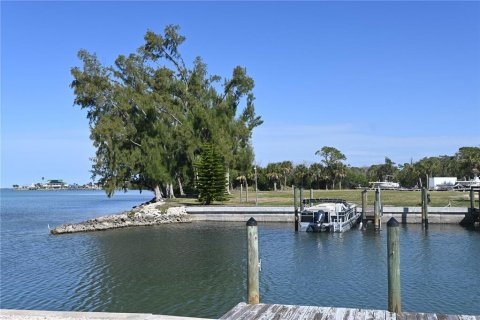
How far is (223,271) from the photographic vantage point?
2092 cm

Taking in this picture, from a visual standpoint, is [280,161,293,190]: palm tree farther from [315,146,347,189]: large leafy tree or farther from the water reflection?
the water reflection

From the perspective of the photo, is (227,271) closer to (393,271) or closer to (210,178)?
(393,271)

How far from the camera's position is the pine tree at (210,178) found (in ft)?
156

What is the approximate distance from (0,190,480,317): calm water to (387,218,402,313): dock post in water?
16.6ft

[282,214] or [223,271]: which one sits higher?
[282,214]

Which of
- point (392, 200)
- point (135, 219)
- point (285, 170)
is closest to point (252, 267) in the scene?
point (135, 219)

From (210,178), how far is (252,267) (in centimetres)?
3720

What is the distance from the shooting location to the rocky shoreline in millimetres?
37906

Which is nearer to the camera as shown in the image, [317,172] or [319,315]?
[319,315]

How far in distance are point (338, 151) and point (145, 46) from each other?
48172mm

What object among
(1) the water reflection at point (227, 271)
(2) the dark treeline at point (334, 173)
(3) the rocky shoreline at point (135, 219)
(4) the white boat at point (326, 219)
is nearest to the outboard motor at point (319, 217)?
(4) the white boat at point (326, 219)

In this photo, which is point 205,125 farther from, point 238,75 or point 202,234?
point 202,234

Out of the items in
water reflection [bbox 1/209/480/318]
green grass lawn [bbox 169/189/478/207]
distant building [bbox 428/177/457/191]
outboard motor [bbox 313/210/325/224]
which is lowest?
water reflection [bbox 1/209/480/318]

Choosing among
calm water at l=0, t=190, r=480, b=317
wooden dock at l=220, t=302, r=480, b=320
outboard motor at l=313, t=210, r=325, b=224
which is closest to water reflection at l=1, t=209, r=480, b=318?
calm water at l=0, t=190, r=480, b=317
